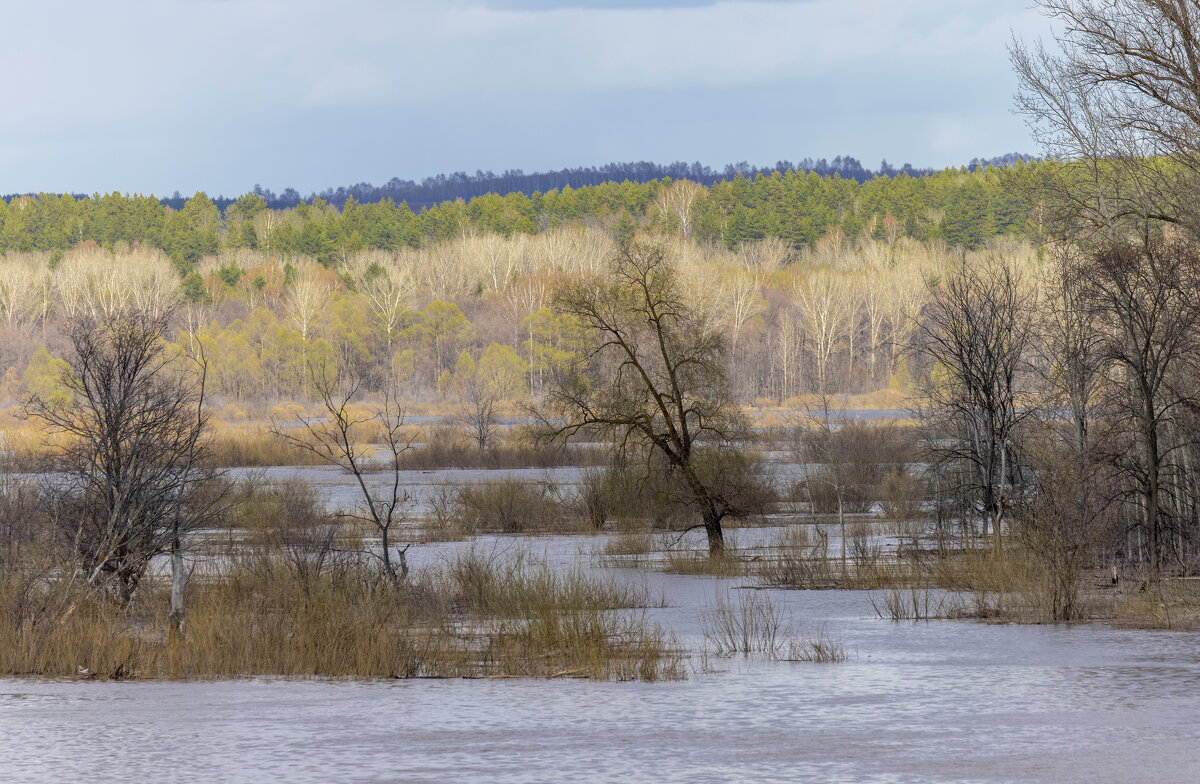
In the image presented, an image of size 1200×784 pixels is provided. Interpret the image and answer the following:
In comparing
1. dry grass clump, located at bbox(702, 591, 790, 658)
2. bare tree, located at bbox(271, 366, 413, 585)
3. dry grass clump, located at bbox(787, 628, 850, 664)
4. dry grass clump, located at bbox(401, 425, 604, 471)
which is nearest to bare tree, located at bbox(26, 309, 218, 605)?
bare tree, located at bbox(271, 366, 413, 585)

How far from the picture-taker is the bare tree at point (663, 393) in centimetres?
2822

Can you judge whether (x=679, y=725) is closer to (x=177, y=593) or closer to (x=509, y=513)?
(x=177, y=593)

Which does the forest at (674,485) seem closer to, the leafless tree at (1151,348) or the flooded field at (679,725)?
the leafless tree at (1151,348)

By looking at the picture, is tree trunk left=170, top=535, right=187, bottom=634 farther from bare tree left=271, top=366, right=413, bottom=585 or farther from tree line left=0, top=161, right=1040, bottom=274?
tree line left=0, top=161, right=1040, bottom=274

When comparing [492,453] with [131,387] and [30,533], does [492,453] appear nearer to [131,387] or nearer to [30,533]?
[30,533]

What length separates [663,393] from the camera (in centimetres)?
2847

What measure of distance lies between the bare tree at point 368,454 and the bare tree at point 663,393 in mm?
4359

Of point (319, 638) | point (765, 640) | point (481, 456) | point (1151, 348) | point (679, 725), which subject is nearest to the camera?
point (679, 725)

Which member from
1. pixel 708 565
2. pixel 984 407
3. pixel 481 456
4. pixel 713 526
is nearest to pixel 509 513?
pixel 713 526

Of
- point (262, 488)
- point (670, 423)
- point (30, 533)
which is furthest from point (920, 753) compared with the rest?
point (262, 488)

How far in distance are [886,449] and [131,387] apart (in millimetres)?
31807

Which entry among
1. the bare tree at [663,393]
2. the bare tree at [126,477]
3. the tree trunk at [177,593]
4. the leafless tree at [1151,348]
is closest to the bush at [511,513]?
the bare tree at [663,393]

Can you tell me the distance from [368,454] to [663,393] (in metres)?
30.2

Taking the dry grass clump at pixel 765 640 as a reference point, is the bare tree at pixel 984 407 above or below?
above
